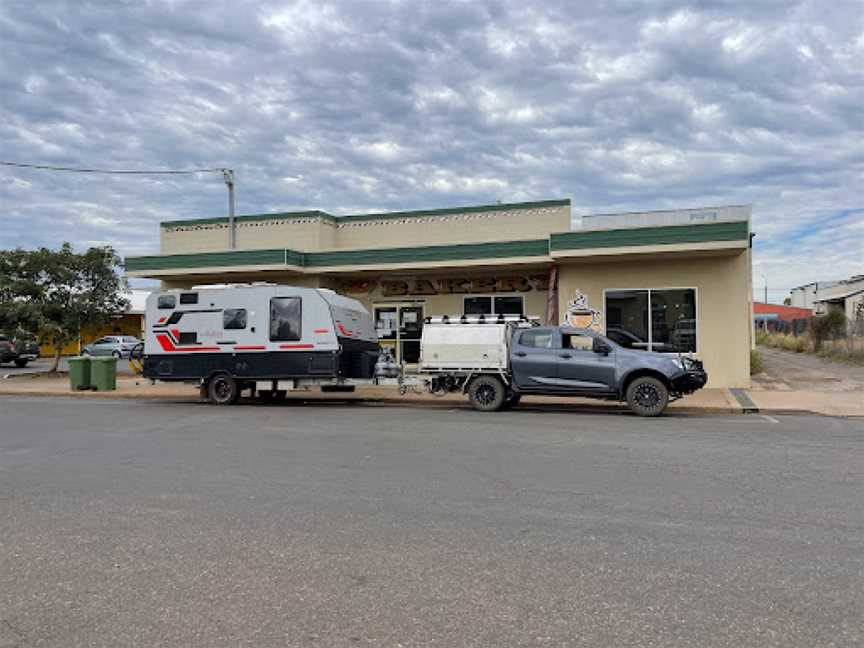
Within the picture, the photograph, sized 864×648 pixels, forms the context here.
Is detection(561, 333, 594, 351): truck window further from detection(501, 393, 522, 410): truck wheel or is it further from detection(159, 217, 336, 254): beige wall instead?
detection(159, 217, 336, 254): beige wall

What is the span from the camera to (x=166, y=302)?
17.0m

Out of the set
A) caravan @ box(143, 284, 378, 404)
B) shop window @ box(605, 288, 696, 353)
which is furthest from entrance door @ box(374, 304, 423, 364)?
shop window @ box(605, 288, 696, 353)

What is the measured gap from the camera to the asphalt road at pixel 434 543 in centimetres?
387

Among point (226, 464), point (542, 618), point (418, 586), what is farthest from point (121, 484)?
point (542, 618)

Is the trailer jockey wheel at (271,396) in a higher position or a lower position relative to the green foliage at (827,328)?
lower

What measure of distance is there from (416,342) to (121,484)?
1464 centimetres

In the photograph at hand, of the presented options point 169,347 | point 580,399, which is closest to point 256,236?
point 169,347

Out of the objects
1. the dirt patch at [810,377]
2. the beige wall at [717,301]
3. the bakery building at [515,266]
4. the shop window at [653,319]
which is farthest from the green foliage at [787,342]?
the shop window at [653,319]

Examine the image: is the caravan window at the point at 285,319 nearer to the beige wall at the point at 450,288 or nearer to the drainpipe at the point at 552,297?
the beige wall at the point at 450,288

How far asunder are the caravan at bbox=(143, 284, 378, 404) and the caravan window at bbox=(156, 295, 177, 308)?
0.08 ft

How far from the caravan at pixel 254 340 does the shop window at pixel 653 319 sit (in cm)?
670

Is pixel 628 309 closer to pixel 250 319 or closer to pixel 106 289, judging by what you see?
pixel 250 319

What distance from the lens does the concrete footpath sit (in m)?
14.2

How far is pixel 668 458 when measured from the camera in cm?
884
